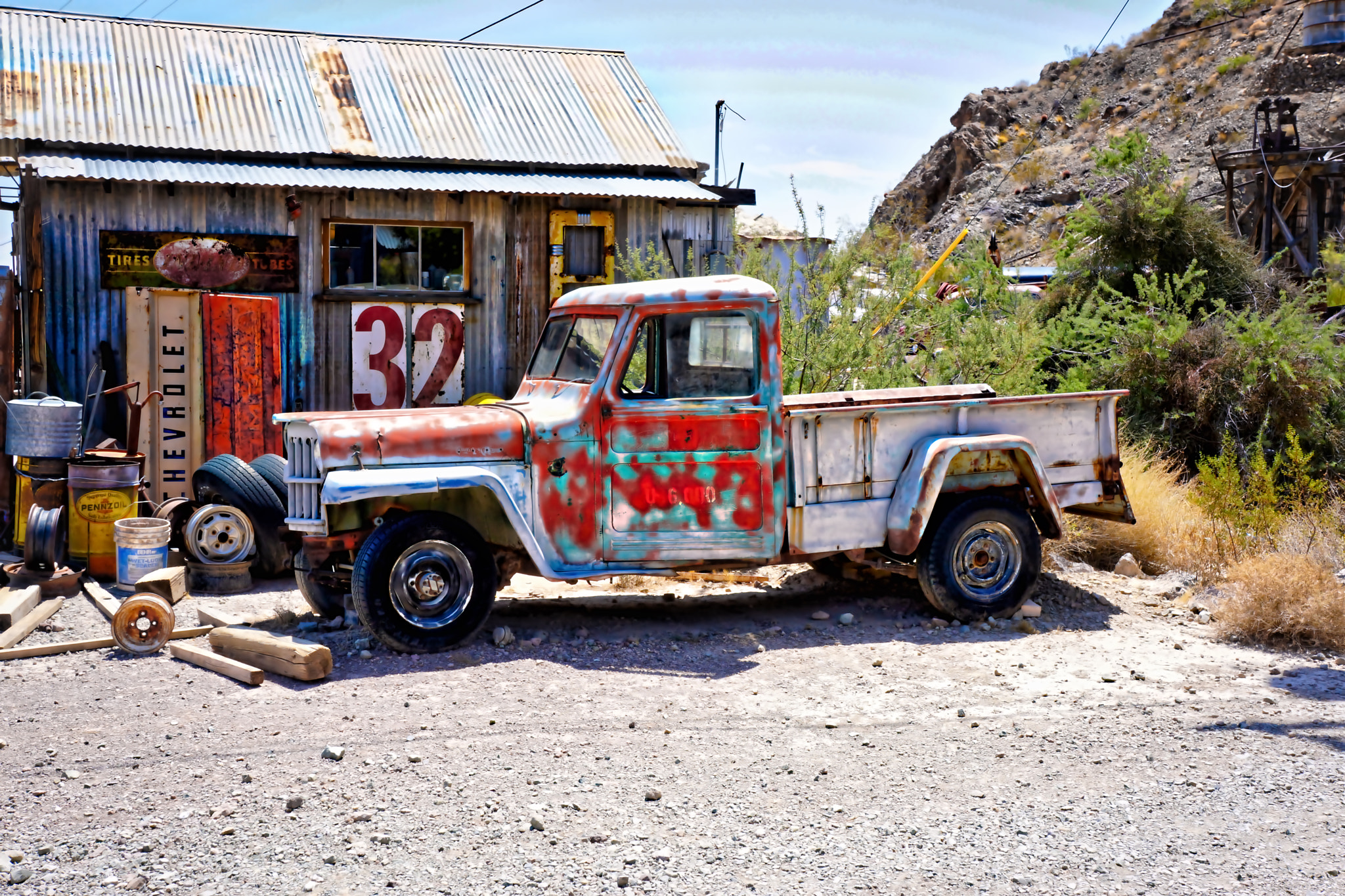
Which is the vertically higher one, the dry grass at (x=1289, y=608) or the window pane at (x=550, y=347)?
the window pane at (x=550, y=347)

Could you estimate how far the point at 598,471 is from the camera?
6.96 metres

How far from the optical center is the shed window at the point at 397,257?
12062mm

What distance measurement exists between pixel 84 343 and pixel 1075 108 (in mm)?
39193

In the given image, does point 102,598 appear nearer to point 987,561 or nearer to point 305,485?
point 305,485

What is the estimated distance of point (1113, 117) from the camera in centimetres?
4069

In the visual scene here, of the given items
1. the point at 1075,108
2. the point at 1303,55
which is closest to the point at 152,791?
the point at 1303,55

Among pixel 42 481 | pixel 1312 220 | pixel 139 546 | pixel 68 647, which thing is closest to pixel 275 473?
pixel 139 546

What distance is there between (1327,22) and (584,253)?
32092 millimetres

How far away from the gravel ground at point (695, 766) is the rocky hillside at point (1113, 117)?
90.0 feet

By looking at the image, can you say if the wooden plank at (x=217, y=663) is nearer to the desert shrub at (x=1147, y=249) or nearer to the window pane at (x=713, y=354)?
the window pane at (x=713, y=354)

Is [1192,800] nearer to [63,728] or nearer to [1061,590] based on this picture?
[1061,590]

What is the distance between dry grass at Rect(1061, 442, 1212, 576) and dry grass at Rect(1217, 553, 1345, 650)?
1802 mm

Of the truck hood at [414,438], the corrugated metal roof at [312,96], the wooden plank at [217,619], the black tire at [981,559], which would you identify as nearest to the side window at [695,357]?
the truck hood at [414,438]

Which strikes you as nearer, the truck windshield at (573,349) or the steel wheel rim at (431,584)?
the steel wheel rim at (431,584)
